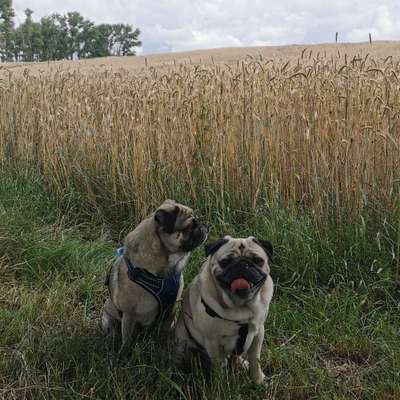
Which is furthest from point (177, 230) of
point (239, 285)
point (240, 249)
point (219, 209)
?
point (219, 209)

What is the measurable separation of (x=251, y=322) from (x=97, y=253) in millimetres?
2134

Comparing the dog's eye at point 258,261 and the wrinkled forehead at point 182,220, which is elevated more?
the wrinkled forehead at point 182,220

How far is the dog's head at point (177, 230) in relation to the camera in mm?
3057

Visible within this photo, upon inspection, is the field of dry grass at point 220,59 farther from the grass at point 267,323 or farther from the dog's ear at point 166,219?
the dog's ear at point 166,219

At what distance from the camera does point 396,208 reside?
3996mm

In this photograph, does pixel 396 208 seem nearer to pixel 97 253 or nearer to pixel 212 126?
pixel 212 126

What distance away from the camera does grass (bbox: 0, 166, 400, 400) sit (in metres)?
2.78

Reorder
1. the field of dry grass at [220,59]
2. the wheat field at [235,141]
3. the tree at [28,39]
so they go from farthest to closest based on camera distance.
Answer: the tree at [28,39]
the field of dry grass at [220,59]
the wheat field at [235,141]

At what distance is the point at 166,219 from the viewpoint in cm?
305

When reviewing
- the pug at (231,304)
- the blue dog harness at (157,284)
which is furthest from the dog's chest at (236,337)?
the blue dog harness at (157,284)

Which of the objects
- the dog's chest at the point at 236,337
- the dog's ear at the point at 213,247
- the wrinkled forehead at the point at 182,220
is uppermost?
the wrinkled forehead at the point at 182,220

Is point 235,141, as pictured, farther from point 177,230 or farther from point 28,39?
point 28,39

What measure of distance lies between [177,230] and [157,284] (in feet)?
1.10

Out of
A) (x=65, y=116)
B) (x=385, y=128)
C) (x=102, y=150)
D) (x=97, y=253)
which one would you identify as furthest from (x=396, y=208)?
(x=65, y=116)
